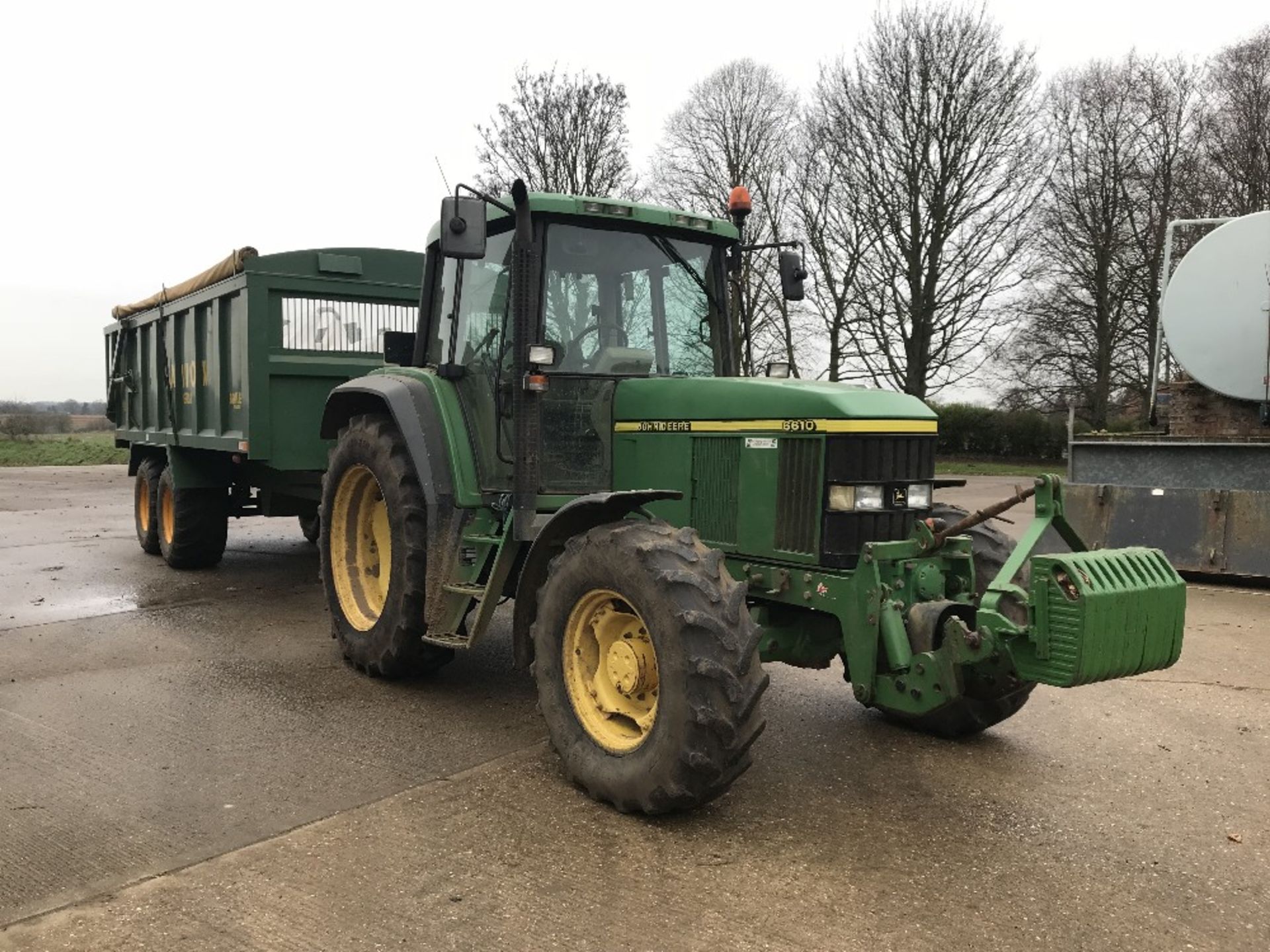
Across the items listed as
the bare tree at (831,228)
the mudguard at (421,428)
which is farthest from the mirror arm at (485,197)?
the bare tree at (831,228)

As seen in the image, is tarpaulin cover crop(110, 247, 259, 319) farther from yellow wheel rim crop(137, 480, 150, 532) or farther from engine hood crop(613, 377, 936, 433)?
engine hood crop(613, 377, 936, 433)

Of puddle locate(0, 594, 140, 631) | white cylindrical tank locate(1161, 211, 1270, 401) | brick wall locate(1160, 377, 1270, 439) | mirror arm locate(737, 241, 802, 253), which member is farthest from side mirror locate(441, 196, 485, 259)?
brick wall locate(1160, 377, 1270, 439)

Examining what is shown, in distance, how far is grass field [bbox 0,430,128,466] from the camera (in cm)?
2784

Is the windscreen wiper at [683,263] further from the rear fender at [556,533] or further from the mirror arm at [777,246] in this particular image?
the rear fender at [556,533]

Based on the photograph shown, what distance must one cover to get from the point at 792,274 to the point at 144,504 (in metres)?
7.75

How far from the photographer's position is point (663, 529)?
13.4ft

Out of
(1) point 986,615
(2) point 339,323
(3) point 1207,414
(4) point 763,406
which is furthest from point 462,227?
(3) point 1207,414

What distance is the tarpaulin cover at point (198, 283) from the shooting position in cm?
820

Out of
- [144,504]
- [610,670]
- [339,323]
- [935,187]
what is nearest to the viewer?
[610,670]

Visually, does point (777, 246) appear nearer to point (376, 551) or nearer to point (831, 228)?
point (376, 551)

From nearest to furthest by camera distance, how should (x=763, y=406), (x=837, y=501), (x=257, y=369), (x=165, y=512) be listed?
(x=837, y=501)
(x=763, y=406)
(x=257, y=369)
(x=165, y=512)

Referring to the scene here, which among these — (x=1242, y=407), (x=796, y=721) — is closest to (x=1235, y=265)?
(x=1242, y=407)

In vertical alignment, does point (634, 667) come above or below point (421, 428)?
below

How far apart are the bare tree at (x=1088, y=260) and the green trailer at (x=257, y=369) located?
20984 millimetres
